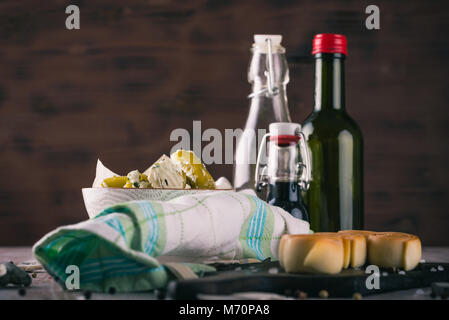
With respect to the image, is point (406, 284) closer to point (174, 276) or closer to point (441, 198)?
point (174, 276)

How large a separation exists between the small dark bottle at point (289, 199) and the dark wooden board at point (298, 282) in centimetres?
17

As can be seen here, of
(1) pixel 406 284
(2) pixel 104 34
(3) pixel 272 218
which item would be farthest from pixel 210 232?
(2) pixel 104 34

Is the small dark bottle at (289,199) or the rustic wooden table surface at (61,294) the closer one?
the rustic wooden table surface at (61,294)

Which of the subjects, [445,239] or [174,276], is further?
[445,239]

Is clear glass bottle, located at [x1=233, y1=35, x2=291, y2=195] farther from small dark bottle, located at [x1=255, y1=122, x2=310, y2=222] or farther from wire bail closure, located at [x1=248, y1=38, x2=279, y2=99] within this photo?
small dark bottle, located at [x1=255, y1=122, x2=310, y2=222]

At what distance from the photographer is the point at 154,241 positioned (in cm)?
59

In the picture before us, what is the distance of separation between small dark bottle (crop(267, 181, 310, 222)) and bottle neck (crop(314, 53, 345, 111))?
0.18m

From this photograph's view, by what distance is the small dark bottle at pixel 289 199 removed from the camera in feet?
2.60

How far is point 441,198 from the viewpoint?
55.0 inches

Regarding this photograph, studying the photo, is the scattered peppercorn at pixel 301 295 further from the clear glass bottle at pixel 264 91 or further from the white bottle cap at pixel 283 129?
the clear glass bottle at pixel 264 91

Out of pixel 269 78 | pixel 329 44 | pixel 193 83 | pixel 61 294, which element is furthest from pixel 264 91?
pixel 61 294

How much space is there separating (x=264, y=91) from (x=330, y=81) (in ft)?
0.38

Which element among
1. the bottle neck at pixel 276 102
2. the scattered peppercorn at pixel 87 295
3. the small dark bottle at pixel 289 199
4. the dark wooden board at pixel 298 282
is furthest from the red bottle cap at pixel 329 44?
the scattered peppercorn at pixel 87 295

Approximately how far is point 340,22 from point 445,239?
1.89 ft
